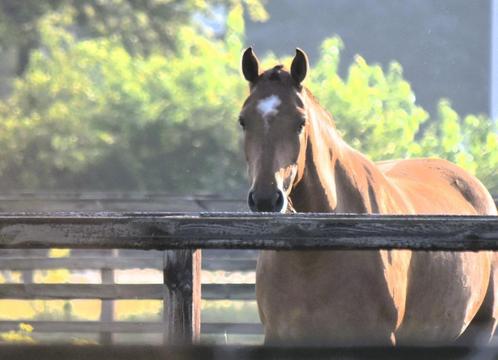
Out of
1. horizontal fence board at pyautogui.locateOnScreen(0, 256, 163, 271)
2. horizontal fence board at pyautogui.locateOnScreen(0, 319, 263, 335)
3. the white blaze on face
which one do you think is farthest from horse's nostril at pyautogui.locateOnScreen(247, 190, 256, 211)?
horizontal fence board at pyautogui.locateOnScreen(0, 256, 163, 271)

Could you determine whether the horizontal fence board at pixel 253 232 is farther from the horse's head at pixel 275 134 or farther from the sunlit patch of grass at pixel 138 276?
the sunlit patch of grass at pixel 138 276

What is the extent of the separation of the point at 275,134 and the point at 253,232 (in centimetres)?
155

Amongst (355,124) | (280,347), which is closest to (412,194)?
(280,347)

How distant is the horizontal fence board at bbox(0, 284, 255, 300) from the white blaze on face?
4.36 m

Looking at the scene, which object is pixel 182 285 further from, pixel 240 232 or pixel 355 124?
pixel 355 124

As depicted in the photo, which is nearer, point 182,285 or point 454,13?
point 182,285

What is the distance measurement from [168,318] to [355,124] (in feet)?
69.7

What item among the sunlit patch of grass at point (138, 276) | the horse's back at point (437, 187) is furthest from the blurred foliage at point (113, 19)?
the horse's back at point (437, 187)

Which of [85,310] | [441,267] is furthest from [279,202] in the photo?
[85,310]

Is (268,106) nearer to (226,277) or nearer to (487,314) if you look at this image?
(487,314)

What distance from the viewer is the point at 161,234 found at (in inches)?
156

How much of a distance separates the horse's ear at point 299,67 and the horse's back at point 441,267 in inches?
42.6

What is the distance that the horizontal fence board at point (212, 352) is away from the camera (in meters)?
3.08

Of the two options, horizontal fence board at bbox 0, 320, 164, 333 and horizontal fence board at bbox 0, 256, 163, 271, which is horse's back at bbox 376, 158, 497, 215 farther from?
horizontal fence board at bbox 0, 256, 163, 271
